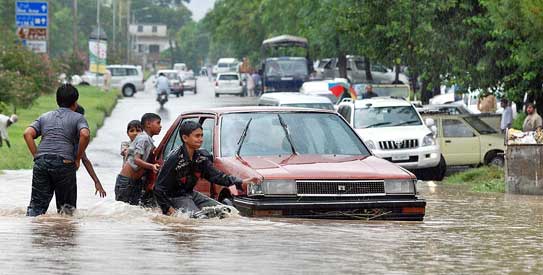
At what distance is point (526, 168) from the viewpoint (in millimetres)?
20844

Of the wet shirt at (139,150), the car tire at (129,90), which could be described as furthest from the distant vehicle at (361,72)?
the wet shirt at (139,150)

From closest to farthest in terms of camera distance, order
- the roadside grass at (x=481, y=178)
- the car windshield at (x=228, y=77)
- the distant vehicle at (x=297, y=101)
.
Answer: the roadside grass at (x=481, y=178), the distant vehicle at (x=297, y=101), the car windshield at (x=228, y=77)

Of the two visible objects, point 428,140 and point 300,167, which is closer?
point 300,167

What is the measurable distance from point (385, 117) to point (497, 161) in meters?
2.54

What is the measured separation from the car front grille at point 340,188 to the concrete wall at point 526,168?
8.63 m

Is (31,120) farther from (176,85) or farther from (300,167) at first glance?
(176,85)

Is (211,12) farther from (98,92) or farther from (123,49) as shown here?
(123,49)

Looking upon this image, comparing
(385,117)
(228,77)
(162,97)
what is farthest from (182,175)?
(228,77)

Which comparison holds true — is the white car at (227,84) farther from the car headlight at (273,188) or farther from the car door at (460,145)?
the car headlight at (273,188)

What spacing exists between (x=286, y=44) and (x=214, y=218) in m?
59.5

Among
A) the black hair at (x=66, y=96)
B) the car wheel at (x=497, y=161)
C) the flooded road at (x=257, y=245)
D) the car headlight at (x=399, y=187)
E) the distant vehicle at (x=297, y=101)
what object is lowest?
the car wheel at (x=497, y=161)

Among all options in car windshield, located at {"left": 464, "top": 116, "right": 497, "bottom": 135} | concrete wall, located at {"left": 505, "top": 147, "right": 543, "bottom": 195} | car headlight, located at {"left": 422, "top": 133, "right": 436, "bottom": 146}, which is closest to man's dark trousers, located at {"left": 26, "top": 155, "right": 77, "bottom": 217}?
concrete wall, located at {"left": 505, "top": 147, "right": 543, "bottom": 195}

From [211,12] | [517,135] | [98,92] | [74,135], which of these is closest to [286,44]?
[98,92]

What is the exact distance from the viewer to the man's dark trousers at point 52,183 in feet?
41.7
